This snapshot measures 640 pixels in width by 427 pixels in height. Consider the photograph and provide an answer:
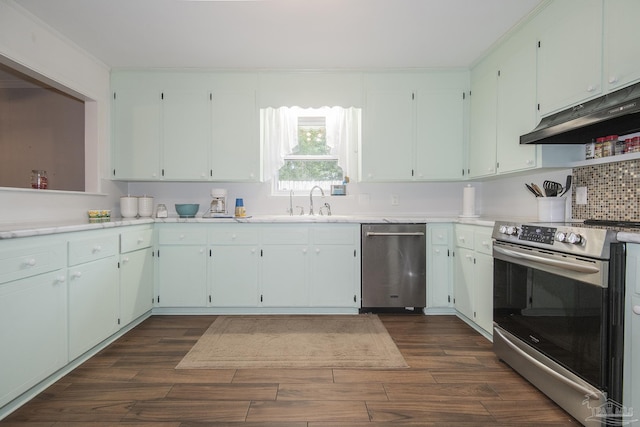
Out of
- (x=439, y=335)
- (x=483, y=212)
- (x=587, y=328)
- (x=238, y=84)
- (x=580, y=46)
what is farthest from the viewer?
(x=483, y=212)

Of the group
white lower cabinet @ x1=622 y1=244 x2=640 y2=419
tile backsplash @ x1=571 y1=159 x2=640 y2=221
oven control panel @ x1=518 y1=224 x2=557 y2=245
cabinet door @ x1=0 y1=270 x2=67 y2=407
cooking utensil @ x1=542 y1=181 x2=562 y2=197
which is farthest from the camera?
cooking utensil @ x1=542 y1=181 x2=562 y2=197

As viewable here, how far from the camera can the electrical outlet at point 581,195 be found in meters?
2.40

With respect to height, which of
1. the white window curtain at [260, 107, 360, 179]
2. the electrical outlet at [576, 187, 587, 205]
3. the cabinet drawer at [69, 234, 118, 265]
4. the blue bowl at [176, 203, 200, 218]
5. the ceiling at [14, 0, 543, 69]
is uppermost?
the ceiling at [14, 0, 543, 69]

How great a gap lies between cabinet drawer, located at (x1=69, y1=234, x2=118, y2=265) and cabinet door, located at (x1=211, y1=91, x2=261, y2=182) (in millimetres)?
1206

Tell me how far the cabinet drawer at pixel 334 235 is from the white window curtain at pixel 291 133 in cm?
90

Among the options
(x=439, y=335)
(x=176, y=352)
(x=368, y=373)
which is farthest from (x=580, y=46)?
(x=176, y=352)

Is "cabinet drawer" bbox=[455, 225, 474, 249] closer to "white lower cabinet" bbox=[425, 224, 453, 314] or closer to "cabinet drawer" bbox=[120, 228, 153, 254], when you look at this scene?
"white lower cabinet" bbox=[425, 224, 453, 314]

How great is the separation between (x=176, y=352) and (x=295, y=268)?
121 centimetres

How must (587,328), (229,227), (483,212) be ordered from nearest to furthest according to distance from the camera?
(587,328) → (229,227) → (483,212)

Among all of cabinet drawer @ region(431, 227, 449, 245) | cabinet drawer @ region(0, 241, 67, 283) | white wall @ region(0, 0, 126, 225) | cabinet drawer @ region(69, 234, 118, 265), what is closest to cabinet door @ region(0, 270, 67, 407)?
cabinet drawer @ region(0, 241, 67, 283)

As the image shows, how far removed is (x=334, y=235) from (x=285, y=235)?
1.54ft

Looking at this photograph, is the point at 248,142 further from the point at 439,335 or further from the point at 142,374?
the point at 439,335

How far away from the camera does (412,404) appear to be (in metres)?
1.81

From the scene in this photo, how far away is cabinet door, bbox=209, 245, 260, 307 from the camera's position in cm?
318
